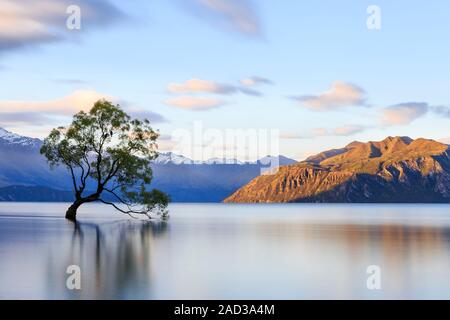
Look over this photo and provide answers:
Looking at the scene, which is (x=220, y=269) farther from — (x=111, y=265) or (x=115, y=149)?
(x=115, y=149)

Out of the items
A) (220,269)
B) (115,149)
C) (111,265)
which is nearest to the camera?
(220,269)

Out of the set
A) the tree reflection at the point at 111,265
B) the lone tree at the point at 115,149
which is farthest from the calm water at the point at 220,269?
the lone tree at the point at 115,149

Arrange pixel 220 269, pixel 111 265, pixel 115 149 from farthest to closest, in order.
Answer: pixel 115 149 < pixel 111 265 < pixel 220 269

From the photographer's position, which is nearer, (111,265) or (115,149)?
(111,265)

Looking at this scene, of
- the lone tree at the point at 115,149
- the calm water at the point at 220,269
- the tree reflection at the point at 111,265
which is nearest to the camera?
the tree reflection at the point at 111,265

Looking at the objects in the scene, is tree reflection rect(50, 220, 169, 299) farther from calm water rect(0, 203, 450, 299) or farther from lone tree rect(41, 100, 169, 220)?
lone tree rect(41, 100, 169, 220)

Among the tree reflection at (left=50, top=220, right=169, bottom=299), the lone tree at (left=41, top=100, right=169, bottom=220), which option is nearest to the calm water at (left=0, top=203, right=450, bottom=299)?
the tree reflection at (left=50, top=220, right=169, bottom=299)

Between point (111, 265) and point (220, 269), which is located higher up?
point (111, 265)

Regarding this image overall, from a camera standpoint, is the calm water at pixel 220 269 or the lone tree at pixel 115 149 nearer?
the calm water at pixel 220 269

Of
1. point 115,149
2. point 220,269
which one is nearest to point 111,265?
point 220,269

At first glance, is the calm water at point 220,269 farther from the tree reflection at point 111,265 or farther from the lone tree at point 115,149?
the lone tree at point 115,149
